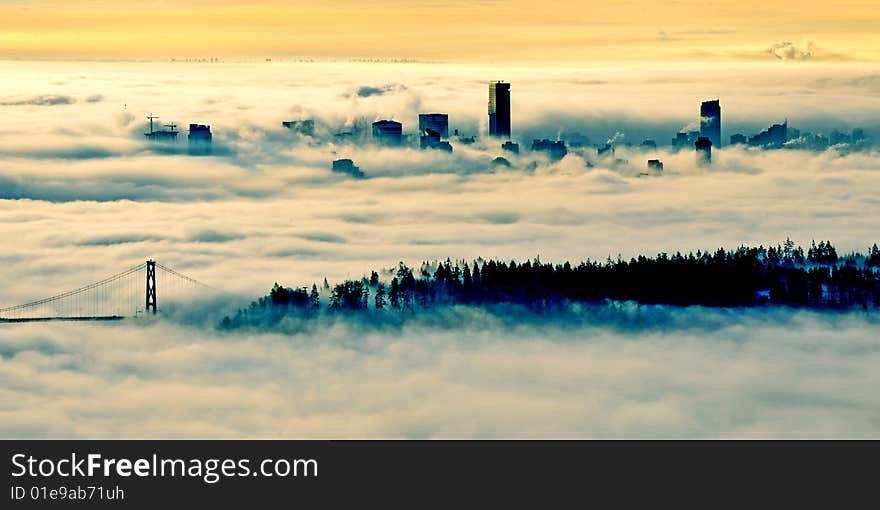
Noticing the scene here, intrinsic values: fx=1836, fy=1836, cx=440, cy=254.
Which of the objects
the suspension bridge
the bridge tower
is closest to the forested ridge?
the bridge tower

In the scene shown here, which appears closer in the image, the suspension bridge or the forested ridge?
the suspension bridge

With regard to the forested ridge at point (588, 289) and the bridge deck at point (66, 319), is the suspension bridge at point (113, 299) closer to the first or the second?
the bridge deck at point (66, 319)

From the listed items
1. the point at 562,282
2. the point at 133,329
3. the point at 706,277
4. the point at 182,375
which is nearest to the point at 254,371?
the point at 182,375

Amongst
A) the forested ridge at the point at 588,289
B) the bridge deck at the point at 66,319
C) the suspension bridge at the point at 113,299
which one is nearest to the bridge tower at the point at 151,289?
the suspension bridge at the point at 113,299

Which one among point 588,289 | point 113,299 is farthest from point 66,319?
point 588,289

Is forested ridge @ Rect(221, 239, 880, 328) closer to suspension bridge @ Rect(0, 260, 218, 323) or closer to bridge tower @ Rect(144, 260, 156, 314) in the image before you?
bridge tower @ Rect(144, 260, 156, 314)

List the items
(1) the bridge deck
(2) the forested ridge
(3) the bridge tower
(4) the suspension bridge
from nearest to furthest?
(1) the bridge deck < (3) the bridge tower < (4) the suspension bridge < (2) the forested ridge
